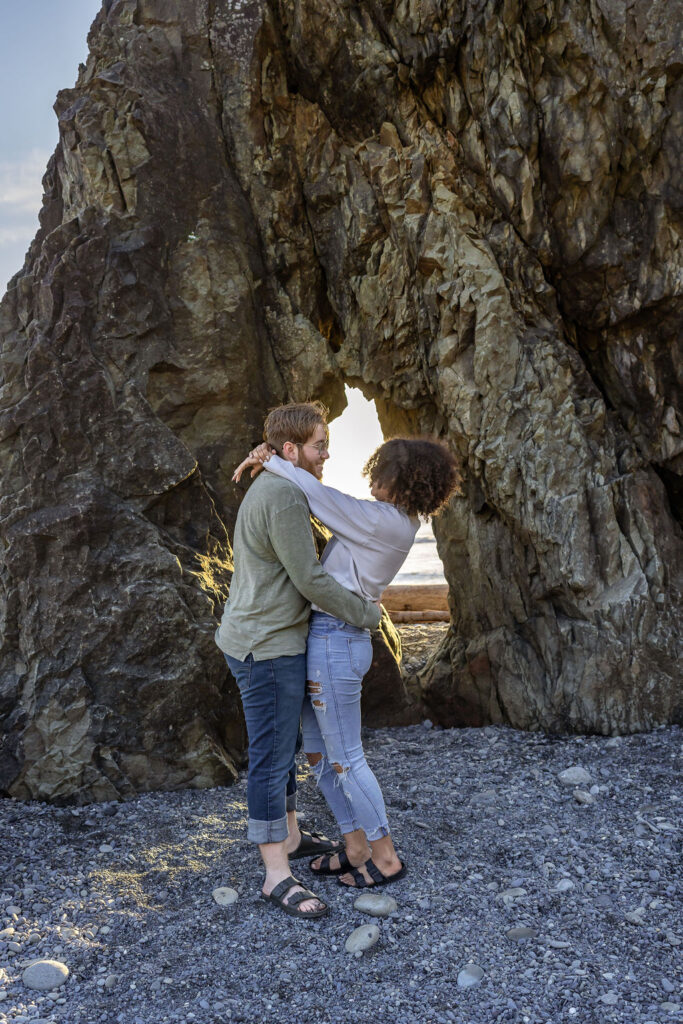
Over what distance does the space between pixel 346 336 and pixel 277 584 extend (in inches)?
147

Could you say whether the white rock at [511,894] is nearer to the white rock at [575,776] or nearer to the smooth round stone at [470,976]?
the smooth round stone at [470,976]

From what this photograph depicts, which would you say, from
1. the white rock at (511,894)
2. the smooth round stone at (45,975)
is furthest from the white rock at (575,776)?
the smooth round stone at (45,975)

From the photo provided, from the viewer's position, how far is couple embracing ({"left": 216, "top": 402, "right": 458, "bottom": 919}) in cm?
339

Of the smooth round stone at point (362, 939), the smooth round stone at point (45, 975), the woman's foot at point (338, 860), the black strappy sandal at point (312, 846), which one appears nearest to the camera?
the smooth round stone at point (45, 975)

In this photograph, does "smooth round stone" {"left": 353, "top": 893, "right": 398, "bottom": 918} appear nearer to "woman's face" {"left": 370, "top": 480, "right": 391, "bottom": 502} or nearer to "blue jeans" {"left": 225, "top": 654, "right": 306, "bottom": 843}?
"blue jeans" {"left": 225, "top": 654, "right": 306, "bottom": 843}

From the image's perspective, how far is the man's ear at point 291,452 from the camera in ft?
11.7

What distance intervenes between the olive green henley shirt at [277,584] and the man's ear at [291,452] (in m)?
0.14

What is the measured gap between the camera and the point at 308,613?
352 cm

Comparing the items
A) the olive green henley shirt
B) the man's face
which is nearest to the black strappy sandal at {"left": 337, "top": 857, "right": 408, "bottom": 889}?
the olive green henley shirt

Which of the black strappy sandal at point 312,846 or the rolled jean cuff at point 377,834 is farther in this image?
the black strappy sandal at point 312,846

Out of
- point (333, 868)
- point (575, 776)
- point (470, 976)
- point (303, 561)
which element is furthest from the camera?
point (575, 776)

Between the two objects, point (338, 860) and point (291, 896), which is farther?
point (338, 860)

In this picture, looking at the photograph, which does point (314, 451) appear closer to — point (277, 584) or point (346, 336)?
point (277, 584)

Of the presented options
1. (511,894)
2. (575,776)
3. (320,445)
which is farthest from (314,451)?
(575,776)
